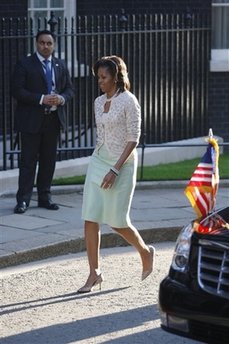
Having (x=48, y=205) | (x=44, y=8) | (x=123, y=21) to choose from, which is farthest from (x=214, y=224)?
(x=44, y=8)

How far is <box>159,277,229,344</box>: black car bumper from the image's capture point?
21.9ft

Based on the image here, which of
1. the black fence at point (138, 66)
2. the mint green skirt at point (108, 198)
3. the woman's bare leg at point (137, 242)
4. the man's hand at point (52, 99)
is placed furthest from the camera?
the black fence at point (138, 66)

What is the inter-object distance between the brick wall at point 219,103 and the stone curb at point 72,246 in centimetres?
633

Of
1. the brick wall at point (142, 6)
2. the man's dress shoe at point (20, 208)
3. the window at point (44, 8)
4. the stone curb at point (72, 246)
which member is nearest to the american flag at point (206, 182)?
the stone curb at point (72, 246)

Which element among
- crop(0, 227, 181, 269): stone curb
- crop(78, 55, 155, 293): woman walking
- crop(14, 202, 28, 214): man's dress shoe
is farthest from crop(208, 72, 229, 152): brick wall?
crop(78, 55, 155, 293): woman walking

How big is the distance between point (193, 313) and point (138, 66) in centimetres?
828

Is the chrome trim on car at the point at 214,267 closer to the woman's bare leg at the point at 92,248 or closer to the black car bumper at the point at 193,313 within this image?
the black car bumper at the point at 193,313

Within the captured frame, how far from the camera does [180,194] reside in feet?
42.6

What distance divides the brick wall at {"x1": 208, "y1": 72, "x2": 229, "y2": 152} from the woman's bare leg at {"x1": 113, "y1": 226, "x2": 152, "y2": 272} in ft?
26.7

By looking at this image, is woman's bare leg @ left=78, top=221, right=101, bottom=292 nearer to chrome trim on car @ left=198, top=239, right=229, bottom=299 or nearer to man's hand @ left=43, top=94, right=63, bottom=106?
chrome trim on car @ left=198, top=239, right=229, bottom=299

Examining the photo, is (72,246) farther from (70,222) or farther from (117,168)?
(117,168)

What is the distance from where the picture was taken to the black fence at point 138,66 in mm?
13523

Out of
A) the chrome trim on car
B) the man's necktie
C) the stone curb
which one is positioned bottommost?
the stone curb

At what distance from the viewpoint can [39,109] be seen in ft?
37.2
